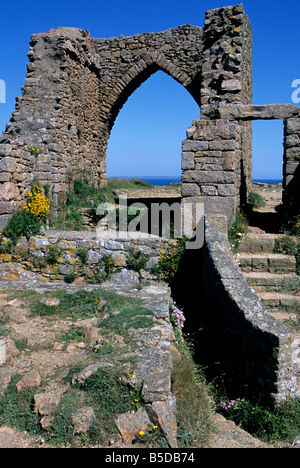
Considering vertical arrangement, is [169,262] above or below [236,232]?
below

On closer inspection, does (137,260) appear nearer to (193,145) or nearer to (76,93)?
(193,145)

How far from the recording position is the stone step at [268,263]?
6.39 m

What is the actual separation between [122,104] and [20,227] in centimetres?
797

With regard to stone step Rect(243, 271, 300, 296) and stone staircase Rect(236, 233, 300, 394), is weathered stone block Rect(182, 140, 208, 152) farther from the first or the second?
stone step Rect(243, 271, 300, 296)

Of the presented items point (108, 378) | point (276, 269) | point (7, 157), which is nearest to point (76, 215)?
point (7, 157)

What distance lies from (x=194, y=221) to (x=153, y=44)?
7.89m

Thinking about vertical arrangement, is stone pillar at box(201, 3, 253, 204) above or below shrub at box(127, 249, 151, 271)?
above

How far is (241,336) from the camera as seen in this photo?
4832 millimetres

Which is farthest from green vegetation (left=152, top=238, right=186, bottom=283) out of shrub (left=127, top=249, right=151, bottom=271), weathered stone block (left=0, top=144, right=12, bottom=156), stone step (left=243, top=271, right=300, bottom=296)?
weathered stone block (left=0, top=144, right=12, bottom=156)

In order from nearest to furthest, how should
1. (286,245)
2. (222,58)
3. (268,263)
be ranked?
1. (268,263)
2. (286,245)
3. (222,58)

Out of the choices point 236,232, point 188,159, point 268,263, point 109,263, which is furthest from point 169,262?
point 188,159

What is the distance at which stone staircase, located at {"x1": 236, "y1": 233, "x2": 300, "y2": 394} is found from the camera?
5.73 metres

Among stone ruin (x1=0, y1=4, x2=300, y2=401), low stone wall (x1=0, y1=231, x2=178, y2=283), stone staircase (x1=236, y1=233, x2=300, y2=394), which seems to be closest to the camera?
stone ruin (x1=0, y1=4, x2=300, y2=401)

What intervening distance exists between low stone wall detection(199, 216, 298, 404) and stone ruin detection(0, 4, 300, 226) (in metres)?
1.82
